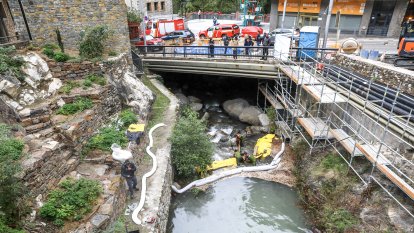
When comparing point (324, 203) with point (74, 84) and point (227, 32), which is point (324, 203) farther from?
point (227, 32)

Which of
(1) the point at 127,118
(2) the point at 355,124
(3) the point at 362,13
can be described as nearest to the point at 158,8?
(3) the point at 362,13

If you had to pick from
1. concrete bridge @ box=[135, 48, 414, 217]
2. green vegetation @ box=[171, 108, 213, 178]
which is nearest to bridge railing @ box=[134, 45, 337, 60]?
concrete bridge @ box=[135, 48, 414, 217]

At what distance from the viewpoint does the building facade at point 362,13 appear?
89.4ft

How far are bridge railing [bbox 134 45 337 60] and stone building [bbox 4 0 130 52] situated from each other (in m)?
3.91

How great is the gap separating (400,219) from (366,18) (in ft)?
84.9

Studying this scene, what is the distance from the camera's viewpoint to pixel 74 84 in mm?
13297

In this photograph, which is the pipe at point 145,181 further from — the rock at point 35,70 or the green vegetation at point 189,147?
the rock at point 35,70

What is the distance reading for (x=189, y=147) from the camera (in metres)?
12.9

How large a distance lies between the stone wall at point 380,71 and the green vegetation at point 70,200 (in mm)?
12126

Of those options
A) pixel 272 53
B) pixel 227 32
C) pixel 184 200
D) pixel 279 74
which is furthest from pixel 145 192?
pixel 227 32

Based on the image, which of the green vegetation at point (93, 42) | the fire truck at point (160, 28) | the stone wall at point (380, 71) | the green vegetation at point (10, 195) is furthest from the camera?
the fire truck at point (160, 28)

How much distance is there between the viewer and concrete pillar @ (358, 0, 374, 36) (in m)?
27.7

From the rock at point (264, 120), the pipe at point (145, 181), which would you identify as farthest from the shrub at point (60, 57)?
the rock at point (264, 120)

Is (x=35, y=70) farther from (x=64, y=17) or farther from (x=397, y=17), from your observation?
(x=397, y=17)
